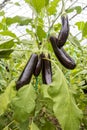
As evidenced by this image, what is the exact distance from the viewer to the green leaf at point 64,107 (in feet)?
2.53

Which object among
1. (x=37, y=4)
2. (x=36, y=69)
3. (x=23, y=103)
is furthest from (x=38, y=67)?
(x=37, y=4)

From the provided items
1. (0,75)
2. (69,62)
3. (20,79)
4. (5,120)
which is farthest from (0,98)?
(0,75)

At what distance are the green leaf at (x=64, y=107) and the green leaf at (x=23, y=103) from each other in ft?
0.25

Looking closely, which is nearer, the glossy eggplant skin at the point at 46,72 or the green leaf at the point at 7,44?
the glossy eggplant skin at the point at 46,72

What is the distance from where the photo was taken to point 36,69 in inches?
35.9

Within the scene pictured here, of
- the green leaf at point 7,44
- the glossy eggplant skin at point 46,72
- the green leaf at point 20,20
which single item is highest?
the green leaf at point 20,20

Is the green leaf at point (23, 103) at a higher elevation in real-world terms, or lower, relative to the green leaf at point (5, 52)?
lower

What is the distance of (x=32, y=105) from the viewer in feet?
2.81

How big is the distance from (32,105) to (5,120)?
0.48 m

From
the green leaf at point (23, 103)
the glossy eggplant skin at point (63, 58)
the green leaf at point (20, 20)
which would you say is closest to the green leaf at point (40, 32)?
the green leaf at point (20, 20)

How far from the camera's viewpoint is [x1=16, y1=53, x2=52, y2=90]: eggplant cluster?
89 centimetres

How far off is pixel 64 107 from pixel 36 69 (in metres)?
0.17

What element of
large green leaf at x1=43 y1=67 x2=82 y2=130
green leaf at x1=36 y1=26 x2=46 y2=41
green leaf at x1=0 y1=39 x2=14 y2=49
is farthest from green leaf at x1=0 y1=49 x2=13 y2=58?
large green leaf at x1=43 y1=67 x2=82 y2=130

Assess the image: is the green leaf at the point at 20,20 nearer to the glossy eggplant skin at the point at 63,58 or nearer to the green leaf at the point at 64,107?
the glossy eggplant skin at the point at 63,58
